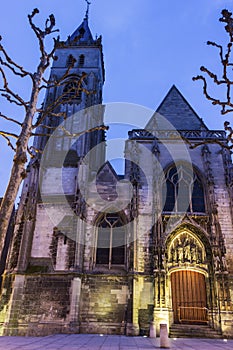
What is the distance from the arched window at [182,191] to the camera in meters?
14.6

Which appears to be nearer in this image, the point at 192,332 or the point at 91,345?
the point at 91,345

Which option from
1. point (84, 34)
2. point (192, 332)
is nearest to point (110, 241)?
point (192, 332)

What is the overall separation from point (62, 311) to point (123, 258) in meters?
3.37

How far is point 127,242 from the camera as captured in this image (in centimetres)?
1334

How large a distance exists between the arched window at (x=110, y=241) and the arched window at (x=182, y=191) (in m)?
2.51

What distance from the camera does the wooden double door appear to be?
1246cm

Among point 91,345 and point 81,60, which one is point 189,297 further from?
point 81,60

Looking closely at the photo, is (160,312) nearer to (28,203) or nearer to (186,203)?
(186,203)

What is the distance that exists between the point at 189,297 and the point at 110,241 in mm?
4209

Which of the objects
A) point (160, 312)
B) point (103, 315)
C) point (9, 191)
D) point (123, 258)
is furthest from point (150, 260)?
point (9, 191)

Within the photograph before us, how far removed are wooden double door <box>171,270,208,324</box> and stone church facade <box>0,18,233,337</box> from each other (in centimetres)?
4

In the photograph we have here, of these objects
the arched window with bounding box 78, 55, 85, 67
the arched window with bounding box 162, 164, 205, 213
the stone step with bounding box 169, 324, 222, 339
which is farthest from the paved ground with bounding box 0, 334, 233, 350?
the arched window with bounding box 78, 55, 85, 67

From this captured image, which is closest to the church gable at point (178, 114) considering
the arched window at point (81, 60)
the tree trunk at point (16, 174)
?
the arched window at point (81, 60)

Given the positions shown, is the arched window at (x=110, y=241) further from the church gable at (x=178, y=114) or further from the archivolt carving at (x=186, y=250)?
the church gable at (x=178, y=114)
